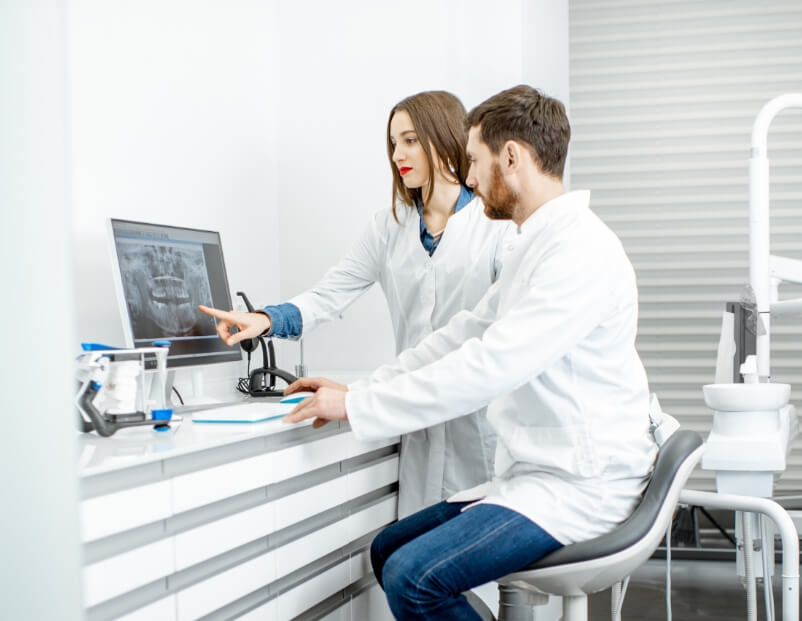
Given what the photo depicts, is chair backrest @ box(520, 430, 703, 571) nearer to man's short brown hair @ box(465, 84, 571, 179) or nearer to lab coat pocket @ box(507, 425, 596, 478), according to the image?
lab coat pocket @ box(507, 425, 596, 478)

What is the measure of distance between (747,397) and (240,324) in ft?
4.33

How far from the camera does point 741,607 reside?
331 cm

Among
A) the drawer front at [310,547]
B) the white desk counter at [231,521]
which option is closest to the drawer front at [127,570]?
the white desk counter at [231,521]

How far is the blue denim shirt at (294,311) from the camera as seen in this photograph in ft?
7.70

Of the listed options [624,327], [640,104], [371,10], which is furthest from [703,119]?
[624,327]

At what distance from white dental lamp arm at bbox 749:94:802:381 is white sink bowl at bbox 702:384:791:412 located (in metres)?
0.57

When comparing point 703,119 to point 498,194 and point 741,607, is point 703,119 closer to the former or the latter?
point 741,607

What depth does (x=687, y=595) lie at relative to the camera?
346cm

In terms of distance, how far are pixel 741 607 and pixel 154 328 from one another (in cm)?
248

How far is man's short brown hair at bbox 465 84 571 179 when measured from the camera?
1820 millimetres

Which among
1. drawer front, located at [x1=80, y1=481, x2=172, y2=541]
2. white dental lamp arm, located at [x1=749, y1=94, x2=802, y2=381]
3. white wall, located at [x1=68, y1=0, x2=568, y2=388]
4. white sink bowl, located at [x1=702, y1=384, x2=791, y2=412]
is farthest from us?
white dental lamp arm, located at [x1=749, y1=94, x2=802, y2=381]

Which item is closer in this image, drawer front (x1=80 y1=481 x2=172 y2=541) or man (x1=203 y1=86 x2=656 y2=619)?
drawer front (x1=80 y1=481 x2=172 y2=541)

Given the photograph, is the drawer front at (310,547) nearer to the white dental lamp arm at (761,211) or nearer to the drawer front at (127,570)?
the drawer front at (127,570)

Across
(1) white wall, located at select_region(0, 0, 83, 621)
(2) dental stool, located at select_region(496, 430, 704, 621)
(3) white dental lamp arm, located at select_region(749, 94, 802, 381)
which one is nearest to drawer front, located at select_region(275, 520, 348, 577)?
(2) dental stool, located at select_region(496, 430, 704, 621)
